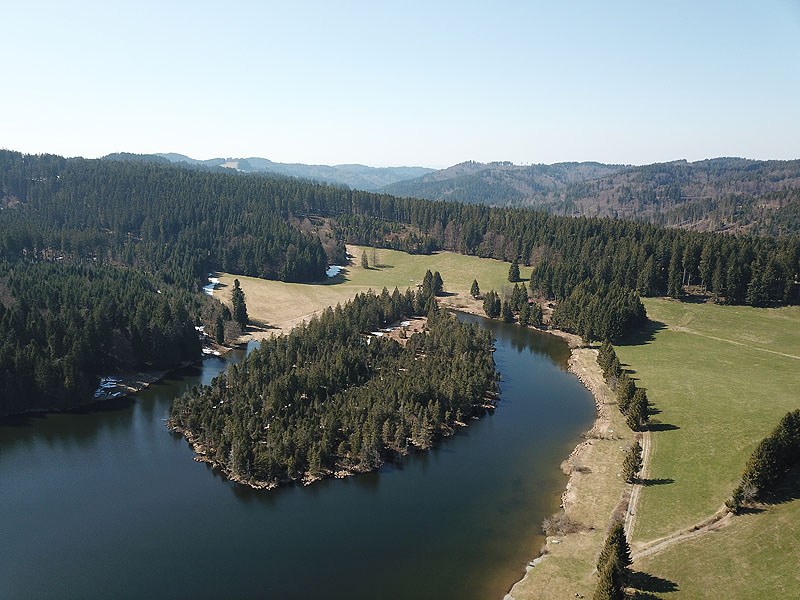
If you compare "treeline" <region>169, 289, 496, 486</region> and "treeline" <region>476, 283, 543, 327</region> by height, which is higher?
"treeline" <region>476, 283, 543, 327</region>

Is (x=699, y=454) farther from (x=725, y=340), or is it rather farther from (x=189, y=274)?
(x=189, y=274)

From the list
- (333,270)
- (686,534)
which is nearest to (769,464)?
(686,534)

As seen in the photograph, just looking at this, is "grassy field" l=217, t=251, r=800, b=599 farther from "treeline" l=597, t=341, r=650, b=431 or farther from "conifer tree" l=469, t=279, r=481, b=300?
"conifer tree" l=469, t=279, r=481, b=300

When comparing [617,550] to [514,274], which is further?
[514,274]

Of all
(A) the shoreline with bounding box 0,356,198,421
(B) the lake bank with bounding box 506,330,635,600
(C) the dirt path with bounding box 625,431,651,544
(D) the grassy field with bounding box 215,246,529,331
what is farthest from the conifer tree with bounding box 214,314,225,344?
(C) the dirt path with bounding box 625,431,651,544

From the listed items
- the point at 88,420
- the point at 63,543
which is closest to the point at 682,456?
the point at 63,543

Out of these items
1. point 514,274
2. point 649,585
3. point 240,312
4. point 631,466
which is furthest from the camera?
point 514,274
